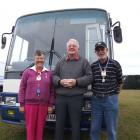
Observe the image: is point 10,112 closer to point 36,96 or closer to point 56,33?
point 36,96

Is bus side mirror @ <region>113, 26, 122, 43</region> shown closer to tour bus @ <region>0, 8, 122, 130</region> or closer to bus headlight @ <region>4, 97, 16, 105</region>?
tour bus @ <region>0, 8, 122, 130</region>

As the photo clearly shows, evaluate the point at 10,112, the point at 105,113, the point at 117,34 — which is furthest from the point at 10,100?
the point at 117,34

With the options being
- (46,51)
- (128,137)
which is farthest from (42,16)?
(128,137)

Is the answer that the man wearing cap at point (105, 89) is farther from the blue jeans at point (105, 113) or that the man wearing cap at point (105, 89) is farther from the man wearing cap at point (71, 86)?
the man wearing cap at point (71, 86)

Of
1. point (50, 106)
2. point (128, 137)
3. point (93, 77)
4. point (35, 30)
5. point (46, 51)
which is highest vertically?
point (35, 30)

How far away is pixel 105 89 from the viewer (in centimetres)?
611

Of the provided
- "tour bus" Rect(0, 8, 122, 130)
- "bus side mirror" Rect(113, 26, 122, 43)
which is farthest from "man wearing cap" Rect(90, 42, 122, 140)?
"bus side mirror" Rect(113, 26, 122, 43)

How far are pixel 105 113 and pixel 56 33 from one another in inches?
89.1

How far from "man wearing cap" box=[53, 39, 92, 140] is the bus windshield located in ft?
3.47

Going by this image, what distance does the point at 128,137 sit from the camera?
27.4 feet

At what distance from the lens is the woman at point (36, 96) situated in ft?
20.4

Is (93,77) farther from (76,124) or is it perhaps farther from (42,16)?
(42,16)

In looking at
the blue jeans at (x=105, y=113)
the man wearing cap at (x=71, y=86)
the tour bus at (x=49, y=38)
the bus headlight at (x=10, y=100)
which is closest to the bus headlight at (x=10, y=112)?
the tour bus at (x=49, y=38)

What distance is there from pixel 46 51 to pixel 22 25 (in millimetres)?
965
